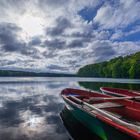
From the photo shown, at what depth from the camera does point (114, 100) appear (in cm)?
1203

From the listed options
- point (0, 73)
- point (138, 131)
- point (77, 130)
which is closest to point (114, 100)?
point (77, 130)

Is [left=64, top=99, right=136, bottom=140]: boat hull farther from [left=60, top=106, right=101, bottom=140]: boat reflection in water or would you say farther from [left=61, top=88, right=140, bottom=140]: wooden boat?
[left=60, top=106, right=101, bottom=140]: boat reflection in water

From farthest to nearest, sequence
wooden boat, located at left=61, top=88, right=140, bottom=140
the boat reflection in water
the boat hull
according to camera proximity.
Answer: the boat reflection in water, the boat hull, wooden boat, located at left=61, top=88, right=140, bottom=140

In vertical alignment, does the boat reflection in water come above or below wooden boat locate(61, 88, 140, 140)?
below

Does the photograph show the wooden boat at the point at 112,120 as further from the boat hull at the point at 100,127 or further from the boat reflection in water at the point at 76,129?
the boat reflection in water at the point at 76,129

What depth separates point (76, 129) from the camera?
9828 mm

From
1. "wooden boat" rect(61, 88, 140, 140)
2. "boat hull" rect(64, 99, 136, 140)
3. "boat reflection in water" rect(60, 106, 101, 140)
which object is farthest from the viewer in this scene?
"boat reflection in water" rect(60, 106, 101, 140)

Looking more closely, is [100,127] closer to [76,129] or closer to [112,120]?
[112,120]

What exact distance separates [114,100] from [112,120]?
520cm

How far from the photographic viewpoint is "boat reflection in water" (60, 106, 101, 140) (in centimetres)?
874

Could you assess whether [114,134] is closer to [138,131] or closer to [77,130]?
[138,131]

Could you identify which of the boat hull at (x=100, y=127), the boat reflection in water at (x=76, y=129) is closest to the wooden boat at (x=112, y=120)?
the boat hull at (x=100, y=127)

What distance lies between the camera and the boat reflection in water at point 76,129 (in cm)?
874

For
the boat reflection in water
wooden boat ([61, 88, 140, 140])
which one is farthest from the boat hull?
the boat reflection in water
